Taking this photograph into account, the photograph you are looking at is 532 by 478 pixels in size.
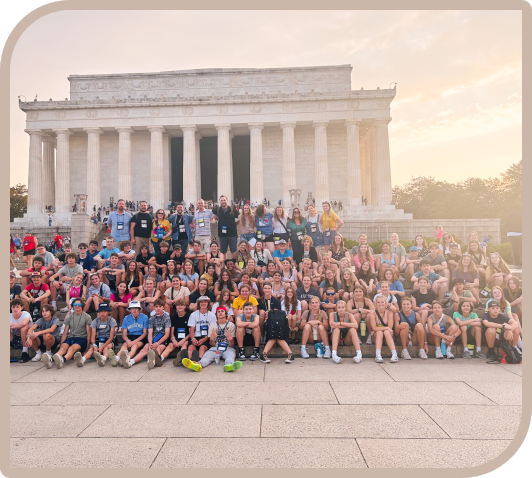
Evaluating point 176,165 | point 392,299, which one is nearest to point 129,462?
point 392,299

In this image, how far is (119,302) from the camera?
433 inches

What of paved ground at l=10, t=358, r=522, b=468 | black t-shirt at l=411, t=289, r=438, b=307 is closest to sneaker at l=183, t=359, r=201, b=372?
paved ground at l=10, t=358, r=522, b=468

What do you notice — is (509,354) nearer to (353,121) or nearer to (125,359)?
(125,359)

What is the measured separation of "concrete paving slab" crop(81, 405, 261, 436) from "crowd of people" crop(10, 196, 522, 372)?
7.68 feet

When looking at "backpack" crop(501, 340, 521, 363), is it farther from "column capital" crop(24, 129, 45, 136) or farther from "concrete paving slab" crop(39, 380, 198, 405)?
"column capital" crop(24, 129, 45, 136)

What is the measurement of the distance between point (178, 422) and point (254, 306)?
4.76 meters

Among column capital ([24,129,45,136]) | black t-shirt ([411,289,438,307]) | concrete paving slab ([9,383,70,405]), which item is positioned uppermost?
column capital ([24,129,45,136])

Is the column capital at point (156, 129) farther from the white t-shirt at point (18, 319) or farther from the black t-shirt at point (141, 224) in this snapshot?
the white t-shirt at point (18, 319)

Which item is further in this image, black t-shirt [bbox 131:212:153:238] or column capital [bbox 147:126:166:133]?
column capital [bbox 147:126:166:133]

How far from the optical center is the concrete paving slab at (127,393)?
266 inches

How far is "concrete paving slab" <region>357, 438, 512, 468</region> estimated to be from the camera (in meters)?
4.48

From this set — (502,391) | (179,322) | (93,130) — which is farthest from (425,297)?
(93,130)

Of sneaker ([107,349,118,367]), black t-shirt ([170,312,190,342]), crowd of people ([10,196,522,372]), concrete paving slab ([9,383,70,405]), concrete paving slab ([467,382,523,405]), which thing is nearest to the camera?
concrete paving slab ([467,382,523,405])

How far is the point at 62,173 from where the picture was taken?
43094mm
